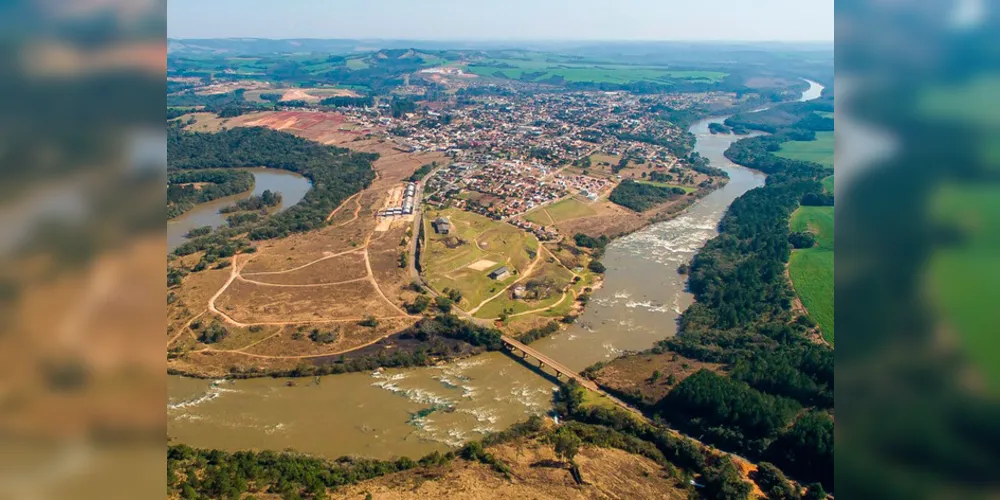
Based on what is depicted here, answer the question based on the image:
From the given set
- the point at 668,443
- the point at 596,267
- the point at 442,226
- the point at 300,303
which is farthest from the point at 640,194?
the point at 668,443

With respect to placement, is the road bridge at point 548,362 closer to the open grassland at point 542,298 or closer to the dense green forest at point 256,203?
the open grassland at point 542,298

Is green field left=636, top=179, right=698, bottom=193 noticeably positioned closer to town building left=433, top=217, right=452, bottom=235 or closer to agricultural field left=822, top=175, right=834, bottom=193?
agricultural field left=822, top=175, right=834, bottom=193

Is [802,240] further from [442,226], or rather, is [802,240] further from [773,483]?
[773,483]

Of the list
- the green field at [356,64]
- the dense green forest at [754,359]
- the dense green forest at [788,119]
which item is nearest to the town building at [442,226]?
the dense green forest at [754,359]
